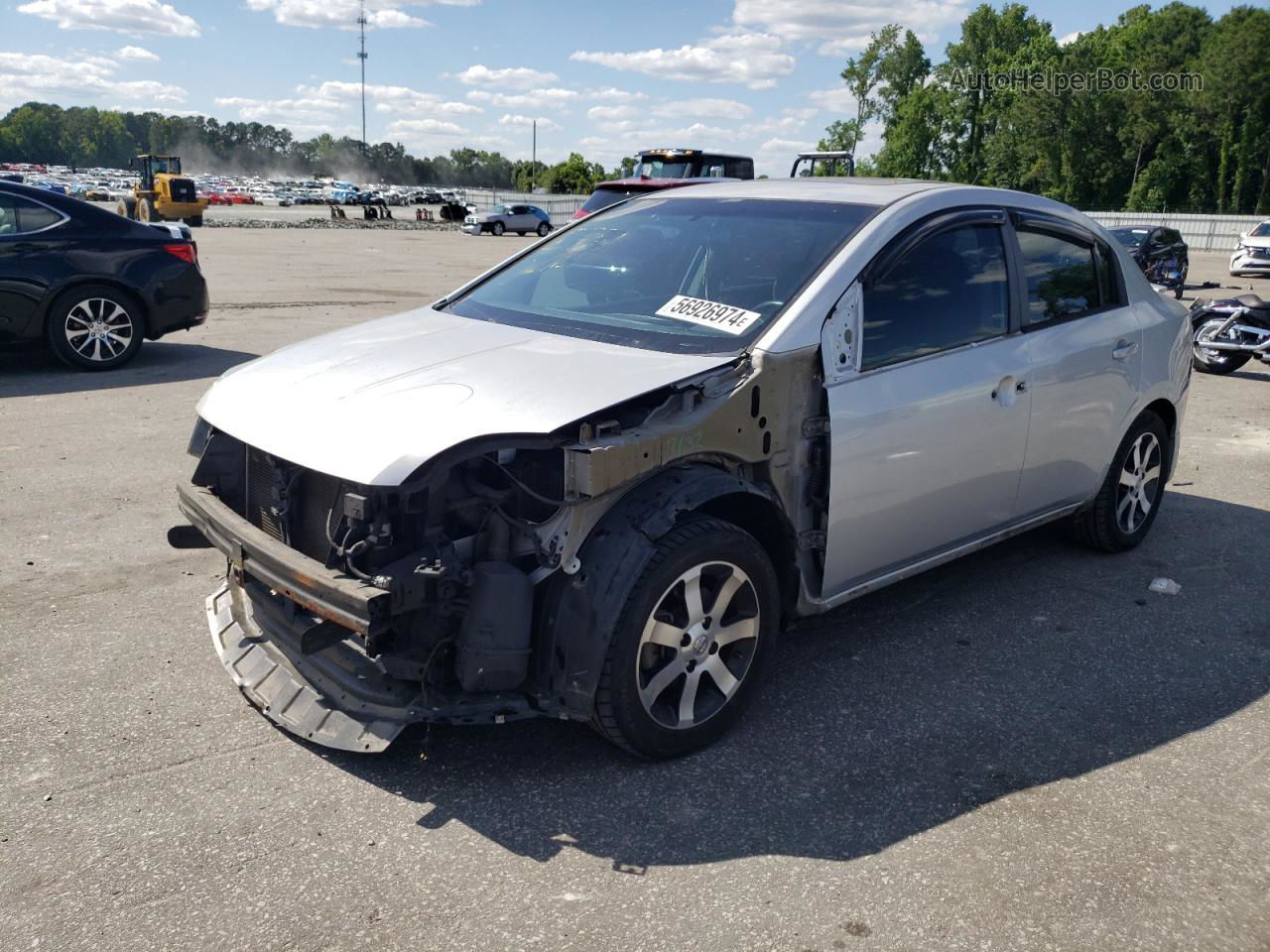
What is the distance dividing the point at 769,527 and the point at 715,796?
3.04ft

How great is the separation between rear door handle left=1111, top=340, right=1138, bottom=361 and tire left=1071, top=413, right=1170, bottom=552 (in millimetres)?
415

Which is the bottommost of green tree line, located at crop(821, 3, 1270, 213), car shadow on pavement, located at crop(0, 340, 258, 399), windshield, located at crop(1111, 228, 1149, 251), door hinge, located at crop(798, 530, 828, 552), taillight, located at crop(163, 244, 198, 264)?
car shadow on pavement, located at crop(0, 340, 258, 399)

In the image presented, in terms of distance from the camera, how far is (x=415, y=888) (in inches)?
109

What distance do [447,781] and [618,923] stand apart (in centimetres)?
84

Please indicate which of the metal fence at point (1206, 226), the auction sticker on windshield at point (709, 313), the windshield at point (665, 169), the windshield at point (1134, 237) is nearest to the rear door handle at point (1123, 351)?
the auction sticker on windshield at point (709, 313)

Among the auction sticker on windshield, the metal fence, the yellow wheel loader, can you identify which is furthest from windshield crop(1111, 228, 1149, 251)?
the yellow wheel loader

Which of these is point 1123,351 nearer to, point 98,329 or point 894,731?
point 894,731

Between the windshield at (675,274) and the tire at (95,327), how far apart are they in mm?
6231

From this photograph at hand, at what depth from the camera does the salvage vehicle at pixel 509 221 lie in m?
44.3

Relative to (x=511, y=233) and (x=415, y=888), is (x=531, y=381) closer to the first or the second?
(x=415, y=888)

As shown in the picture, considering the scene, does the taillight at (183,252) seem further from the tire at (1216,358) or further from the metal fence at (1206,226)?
the metal fence at (1206,226)

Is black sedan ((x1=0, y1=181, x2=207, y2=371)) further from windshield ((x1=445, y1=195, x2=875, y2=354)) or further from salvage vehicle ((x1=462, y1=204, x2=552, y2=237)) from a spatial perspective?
salvage vehicle ((x1=462, y1=204, x2=552, y2=237))


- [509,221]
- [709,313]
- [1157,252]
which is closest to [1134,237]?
[1157,252]

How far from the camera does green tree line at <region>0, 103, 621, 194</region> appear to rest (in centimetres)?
15562
